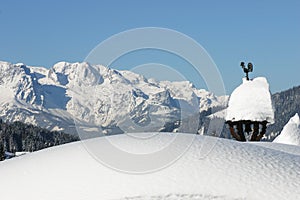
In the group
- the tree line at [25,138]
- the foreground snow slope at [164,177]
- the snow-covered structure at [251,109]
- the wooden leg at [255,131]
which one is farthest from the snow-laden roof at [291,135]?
the tree line at [25,138]

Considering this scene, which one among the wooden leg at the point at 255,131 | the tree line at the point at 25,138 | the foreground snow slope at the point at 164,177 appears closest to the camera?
the foreground snow slope at the point at 164,177

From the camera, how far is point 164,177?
3.62 meters

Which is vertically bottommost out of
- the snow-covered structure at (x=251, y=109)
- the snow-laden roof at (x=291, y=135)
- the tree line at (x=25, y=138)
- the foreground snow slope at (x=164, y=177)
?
the foreground snow slope at (x=164, y=177)

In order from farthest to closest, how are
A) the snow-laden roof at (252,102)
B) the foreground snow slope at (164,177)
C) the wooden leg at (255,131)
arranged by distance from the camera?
the snow-laden roof at (252,102), the wooden leg at (255,131), the foreground snow slope at (164,177)

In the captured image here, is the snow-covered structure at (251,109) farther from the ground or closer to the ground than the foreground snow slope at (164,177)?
farther from the ground

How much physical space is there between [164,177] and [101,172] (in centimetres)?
48

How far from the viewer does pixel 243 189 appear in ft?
11.7

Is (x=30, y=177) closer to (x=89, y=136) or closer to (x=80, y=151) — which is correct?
(x=80, y=151)

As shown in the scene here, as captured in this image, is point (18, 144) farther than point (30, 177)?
Yes

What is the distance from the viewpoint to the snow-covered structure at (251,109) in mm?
16062

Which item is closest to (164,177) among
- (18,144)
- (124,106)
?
(124,106)

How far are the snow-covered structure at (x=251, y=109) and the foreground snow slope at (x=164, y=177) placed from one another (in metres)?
12.0

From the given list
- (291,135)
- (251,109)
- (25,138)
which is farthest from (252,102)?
(25,138)

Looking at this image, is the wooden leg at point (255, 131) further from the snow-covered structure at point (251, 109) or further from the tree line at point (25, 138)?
the tree line at point (25, 138)
